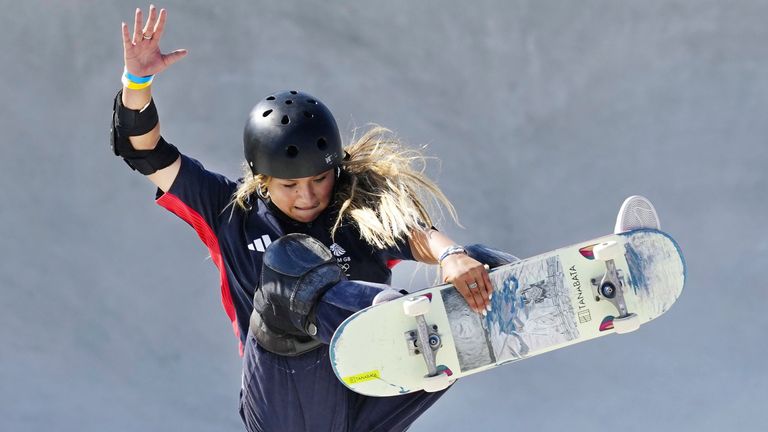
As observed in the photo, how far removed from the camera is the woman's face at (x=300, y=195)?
236 inches

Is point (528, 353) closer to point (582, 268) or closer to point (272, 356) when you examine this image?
point (582, 268)

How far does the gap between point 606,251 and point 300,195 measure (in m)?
1.79

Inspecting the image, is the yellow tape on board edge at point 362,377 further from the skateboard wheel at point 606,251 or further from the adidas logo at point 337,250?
the skateboard wheel at point 606,251

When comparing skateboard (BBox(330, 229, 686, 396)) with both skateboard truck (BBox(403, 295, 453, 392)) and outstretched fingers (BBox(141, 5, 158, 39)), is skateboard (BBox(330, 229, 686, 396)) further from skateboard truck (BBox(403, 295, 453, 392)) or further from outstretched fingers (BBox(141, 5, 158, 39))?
outstretched fingers (BBox(141, 5, 158, 39))

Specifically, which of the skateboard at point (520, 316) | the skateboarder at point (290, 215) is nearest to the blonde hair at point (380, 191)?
the skateboarder at point (290, 215)

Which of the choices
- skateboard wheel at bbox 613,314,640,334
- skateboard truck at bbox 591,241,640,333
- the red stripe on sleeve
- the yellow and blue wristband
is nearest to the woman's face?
the red stripe on sleeve

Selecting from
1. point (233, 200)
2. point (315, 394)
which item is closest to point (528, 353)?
point (315, 394)

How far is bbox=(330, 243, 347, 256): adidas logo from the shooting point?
5973 millimetres

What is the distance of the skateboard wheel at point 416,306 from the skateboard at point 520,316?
0.05 metres

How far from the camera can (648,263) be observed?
5.47 meters

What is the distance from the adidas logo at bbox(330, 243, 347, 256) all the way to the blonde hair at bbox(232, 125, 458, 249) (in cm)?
11

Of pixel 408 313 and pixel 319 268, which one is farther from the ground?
pixel 319 268

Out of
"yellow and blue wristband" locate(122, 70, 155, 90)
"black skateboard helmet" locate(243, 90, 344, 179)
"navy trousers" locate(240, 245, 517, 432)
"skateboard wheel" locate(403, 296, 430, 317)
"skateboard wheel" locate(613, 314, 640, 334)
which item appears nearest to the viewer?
"skateboard wheel" locate(403, 296, 430, 317)

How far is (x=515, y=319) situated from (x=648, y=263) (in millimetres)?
776
